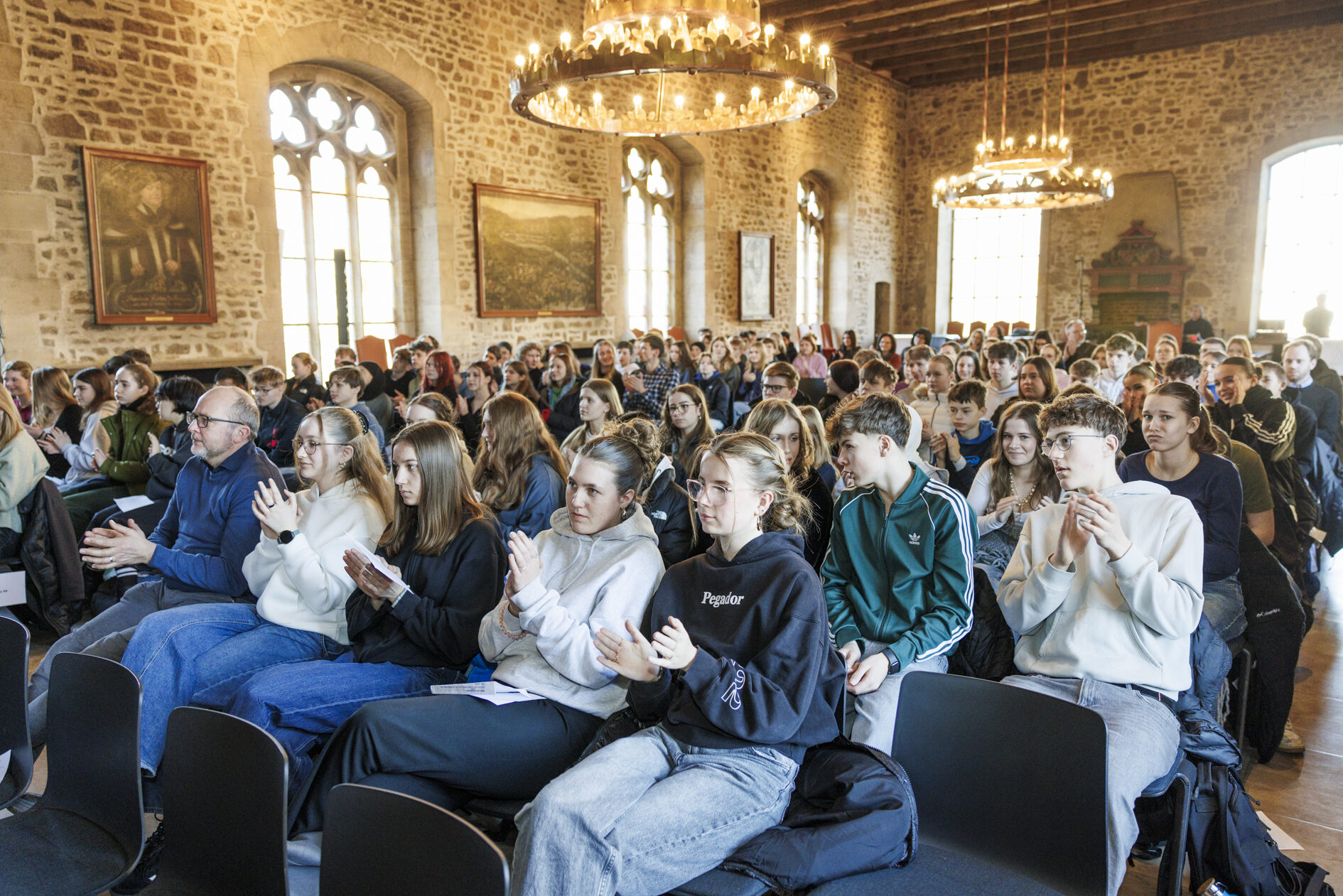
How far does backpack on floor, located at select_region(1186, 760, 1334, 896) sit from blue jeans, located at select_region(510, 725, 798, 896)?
1.01m

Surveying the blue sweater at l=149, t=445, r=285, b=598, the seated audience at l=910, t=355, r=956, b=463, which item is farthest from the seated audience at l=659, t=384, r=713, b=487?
the blue sweater at l=149, t=445, r=285, b=598

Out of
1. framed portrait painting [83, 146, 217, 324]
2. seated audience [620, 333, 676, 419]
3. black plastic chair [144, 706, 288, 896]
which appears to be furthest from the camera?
framed portrait painting [83, 146, 217, 324]

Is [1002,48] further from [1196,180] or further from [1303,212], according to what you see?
[1303,212]

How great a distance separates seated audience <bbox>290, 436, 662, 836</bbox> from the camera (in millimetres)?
2189

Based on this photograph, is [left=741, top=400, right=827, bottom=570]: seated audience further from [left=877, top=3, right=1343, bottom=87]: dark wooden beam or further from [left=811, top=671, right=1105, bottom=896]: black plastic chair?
[left=877, top=3, right=1343, bottom=87]: dark wooden beam

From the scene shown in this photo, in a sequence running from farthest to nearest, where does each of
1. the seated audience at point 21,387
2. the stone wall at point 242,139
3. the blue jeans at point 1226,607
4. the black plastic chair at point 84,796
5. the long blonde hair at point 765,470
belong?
the stone wall at point 242,139 → the seated audience at point 21,387 → the blue jeans at point 1226,607 → the long blonde hair at point 765,470 → the black plastic chair at point 84,796

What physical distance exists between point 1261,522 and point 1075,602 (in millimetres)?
1492

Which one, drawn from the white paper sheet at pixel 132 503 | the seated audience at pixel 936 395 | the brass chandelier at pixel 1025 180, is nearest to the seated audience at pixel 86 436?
the white paper sheet at pixel 132 503

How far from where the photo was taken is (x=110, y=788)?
199 centimetres

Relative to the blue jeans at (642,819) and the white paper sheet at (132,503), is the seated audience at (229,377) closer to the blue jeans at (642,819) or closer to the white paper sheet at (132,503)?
the white paper sheet at (132,503)

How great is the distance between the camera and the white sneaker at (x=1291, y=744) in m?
3.16

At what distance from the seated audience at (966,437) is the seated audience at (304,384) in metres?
4.63

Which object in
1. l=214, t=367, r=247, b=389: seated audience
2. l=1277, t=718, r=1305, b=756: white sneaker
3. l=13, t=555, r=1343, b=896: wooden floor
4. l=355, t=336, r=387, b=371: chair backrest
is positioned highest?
l=355, t=336, r=387, b=371: chair backrest

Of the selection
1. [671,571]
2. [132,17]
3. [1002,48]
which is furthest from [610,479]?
[1002,48]
